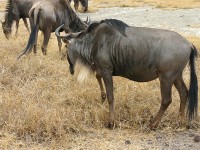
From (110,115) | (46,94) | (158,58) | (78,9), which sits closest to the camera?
(158,58)

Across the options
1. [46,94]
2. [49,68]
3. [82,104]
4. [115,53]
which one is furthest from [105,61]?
[49,68]

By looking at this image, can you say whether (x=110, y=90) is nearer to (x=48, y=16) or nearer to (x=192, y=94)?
(x=192, y=94)


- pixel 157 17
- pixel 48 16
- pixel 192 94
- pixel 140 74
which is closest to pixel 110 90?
pixel 140 74

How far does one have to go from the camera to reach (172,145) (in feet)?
11.2

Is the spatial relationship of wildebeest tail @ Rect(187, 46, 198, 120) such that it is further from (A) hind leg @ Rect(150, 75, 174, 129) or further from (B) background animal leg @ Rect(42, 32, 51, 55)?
(B) background animal leg @ Rect(42, 32, 51, 55)

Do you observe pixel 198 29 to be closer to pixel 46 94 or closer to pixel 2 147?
pixel 46 94

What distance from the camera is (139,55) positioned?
3.62 metres

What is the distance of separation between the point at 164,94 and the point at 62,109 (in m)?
1.15

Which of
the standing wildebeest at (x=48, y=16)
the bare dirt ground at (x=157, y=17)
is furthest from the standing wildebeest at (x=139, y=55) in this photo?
the bare dirt ground at (x=157, y=17)

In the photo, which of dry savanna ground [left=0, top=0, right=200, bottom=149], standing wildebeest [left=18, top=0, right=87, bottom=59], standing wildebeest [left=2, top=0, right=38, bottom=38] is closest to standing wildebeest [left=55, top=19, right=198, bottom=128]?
dry savanna ground [left=0, top=0, right=200, bottom=149]

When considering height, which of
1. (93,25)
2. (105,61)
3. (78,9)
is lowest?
(78,9)

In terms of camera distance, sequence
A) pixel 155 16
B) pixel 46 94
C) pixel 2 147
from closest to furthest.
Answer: pixel 2 147 < pixel 46 94 < pixel 155 16

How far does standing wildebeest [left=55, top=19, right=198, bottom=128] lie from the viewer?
349 centimetres

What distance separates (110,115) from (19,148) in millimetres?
1038
